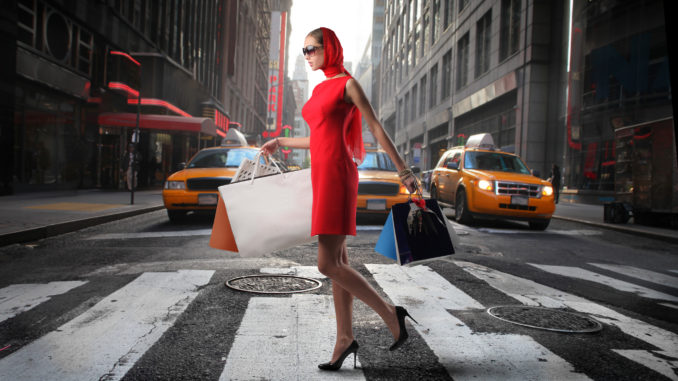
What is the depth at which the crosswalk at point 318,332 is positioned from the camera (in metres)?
2.78

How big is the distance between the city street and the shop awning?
48.4 feet

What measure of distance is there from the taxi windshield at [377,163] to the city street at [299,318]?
4822 millimetres

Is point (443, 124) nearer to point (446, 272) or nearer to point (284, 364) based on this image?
point (446, 272)

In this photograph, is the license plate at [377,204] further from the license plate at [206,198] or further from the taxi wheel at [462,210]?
the license plate at [206,198]

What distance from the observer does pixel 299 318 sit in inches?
147

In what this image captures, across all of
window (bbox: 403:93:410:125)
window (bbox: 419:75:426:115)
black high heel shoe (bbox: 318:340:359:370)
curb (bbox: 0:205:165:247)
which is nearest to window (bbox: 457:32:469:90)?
window (bbox: 419:75:426:115)

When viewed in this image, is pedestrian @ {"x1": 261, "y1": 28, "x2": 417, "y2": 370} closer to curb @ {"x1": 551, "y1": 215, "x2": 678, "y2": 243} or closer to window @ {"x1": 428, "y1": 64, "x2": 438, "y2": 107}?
curb @ {"x1": 551, "y1": 215, "x2": 678, "y2": 243}

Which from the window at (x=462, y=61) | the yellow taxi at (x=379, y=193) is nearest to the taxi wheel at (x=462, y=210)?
the yellow taxi at (x=379, y=193)

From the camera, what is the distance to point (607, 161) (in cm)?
2000

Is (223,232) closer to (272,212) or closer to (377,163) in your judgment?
(272,212)

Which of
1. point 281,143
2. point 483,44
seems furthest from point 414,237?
point 483,44

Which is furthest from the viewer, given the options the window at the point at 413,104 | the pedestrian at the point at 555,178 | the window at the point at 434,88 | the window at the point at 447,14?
the window at the point at 413,104

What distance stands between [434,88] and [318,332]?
43232 mm

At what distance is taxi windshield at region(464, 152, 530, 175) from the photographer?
40.5 ft
